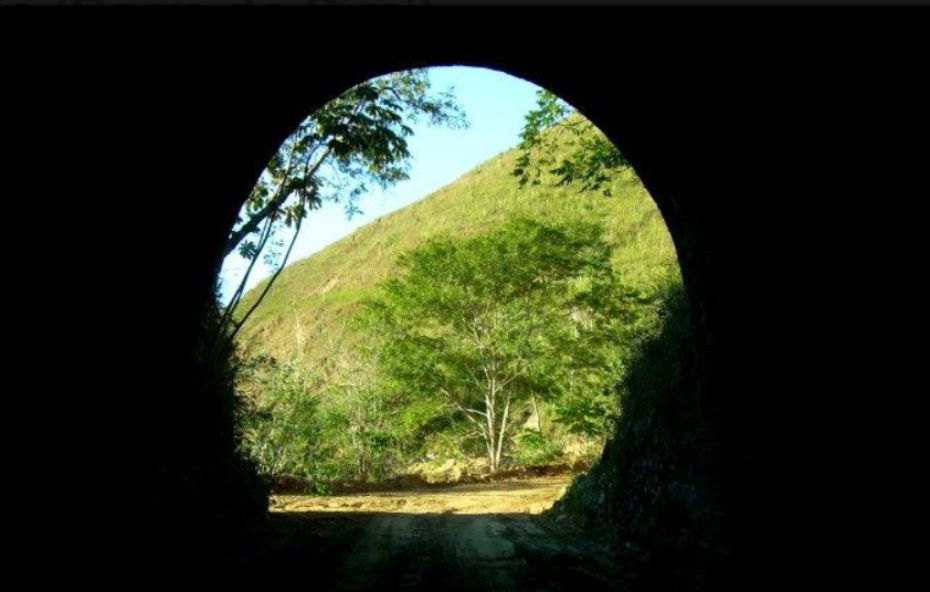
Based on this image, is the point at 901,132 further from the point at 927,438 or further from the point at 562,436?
the point at 562,436

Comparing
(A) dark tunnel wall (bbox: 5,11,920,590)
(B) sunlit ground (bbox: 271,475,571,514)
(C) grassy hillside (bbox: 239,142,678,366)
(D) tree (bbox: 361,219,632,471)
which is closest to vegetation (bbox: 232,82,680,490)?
(D) tree (bbox: 361,219,632,471)

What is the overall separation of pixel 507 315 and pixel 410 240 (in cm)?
4186

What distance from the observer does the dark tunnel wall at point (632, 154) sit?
400cm

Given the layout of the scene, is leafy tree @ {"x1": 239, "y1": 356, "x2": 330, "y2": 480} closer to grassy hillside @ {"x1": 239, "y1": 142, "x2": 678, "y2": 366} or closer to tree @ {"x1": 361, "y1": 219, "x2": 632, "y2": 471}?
tree @ {"x1": 361, "y1": 219, "x2": 632, "y2": 471}

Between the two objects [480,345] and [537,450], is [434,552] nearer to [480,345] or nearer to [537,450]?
[480,345]

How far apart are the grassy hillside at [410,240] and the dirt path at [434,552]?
32533 millimetres

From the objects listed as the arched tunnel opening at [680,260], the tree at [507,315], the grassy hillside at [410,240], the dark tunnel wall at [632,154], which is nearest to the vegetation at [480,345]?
the tree at [507,315]

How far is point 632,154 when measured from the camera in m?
5.97

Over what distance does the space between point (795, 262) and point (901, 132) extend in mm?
980

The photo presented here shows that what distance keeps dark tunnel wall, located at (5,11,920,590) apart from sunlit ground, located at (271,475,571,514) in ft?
24.3

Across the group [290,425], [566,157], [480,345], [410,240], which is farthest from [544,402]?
[410,240]

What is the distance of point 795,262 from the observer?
14.3 ft

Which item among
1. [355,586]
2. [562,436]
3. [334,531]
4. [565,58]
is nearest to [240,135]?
[565,58]

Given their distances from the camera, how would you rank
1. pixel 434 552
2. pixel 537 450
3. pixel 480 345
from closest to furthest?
pixel 434 552, pixel 480 345, pixel 537 450
